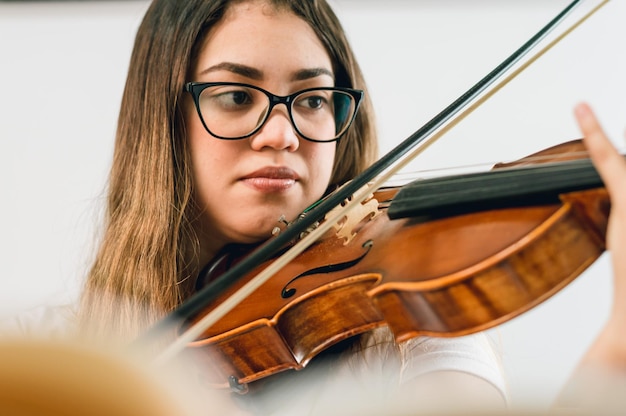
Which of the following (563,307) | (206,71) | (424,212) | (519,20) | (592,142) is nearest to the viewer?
(592,142)

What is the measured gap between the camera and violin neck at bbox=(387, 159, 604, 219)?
1.81 feet

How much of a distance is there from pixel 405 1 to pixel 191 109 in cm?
78

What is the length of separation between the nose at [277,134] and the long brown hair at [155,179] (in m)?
0.13

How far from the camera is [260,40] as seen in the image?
0.93 meters

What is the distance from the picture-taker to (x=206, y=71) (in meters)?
0.95

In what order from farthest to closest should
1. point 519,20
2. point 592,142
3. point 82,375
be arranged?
point 519,20 → point 592,142 → point 82,375

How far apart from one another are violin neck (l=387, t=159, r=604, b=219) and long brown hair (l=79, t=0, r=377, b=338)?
382mm

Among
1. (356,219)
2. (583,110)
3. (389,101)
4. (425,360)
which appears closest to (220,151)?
(356,219)

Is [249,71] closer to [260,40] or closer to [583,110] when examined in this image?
[260,40]

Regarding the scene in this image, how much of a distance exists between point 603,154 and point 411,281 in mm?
182

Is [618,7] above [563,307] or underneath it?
above

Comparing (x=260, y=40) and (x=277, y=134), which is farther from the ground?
(x=260, y=40)

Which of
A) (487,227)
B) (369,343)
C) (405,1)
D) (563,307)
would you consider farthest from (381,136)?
(487,227)

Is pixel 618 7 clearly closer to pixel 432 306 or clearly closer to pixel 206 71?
pixel 206 71
